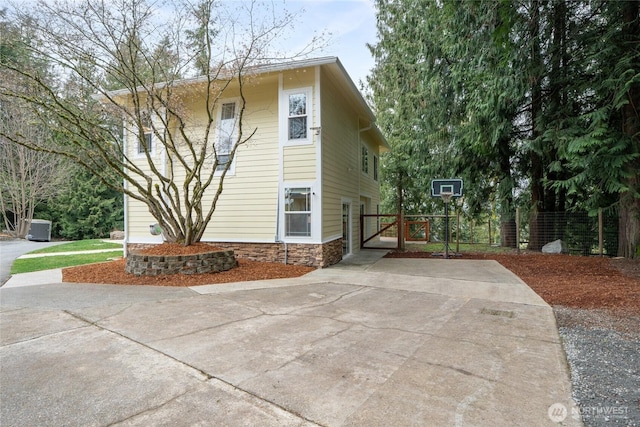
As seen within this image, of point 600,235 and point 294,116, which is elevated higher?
point 294,116

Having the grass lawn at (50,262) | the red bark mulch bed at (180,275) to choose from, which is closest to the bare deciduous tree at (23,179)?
the grass lawn at (50,262)

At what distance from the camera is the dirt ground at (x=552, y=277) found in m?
4.88

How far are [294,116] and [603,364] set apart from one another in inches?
289

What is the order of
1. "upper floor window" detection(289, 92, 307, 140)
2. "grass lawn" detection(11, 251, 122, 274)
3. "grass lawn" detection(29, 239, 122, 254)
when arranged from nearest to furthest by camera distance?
"grass lawn" detection(11, 251, 122, 274)
"upper floor window" detection(289, 92, 307, 140)
"grass lawn" detection(29, 239, 122, 254)

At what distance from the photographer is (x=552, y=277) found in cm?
672

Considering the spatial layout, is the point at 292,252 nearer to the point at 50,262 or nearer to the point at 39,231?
the point at 50,262

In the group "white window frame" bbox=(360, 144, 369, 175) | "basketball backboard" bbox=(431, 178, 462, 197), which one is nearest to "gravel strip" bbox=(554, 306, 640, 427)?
"basketball backboard" bbox=(431, 178, 462, 197)

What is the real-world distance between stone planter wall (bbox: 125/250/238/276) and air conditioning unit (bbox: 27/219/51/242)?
48.3ft

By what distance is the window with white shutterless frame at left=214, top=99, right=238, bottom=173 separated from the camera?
885 cm

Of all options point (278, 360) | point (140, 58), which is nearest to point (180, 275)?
point (278, 360)

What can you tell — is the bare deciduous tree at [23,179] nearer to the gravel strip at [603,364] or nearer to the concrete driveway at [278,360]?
the concrete driveway at [278,360]

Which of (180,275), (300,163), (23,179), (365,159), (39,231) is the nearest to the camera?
(180,275)

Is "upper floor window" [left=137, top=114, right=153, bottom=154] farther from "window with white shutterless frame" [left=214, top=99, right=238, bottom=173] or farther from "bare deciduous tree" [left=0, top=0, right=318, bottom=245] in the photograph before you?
"window with white shutterless frame" [left=214, top=99, right=238, bottom=173]

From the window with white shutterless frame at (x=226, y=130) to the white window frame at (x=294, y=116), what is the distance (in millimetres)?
1405
